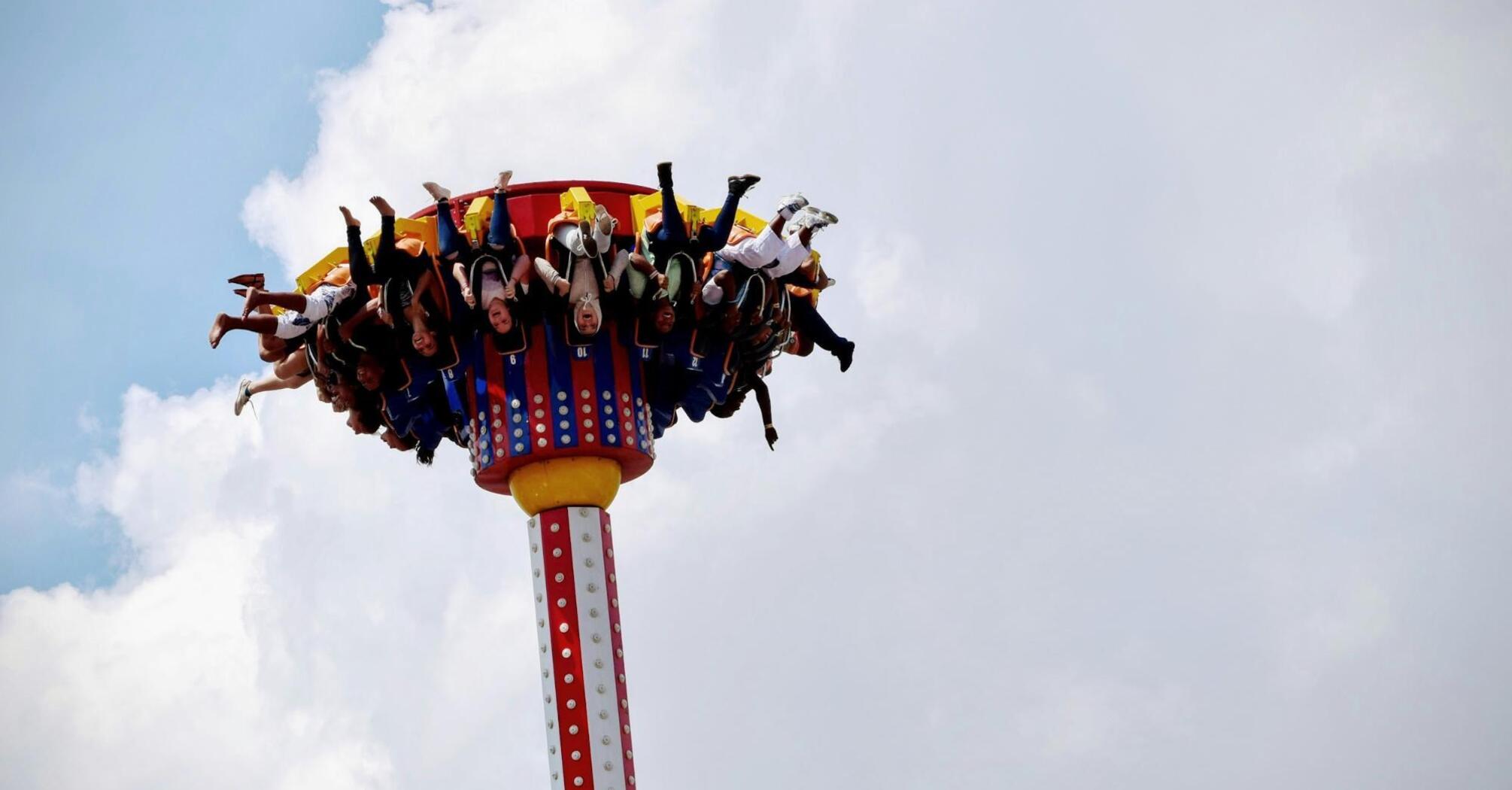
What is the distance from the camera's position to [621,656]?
897 inches

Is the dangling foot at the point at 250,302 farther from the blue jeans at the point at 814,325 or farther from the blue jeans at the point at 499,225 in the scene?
the blue jeans at the point at 814,325

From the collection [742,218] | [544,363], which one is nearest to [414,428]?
[544,363]

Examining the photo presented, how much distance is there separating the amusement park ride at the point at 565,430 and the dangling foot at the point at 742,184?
31.0 inches

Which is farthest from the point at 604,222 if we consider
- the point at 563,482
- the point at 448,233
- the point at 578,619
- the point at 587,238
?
the point at 578,619

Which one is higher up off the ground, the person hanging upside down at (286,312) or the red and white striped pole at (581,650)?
the person hanging upside down at (286,312)

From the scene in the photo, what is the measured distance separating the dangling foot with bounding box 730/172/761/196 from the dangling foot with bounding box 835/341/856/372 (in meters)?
2.44

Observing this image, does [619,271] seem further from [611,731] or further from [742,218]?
[611,731]

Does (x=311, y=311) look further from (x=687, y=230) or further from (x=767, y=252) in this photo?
(x=767, y=252)

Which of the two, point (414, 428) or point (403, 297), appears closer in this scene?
point (403, 297)

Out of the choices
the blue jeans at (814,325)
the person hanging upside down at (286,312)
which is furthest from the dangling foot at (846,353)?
the person hanging upside down at (286,312)

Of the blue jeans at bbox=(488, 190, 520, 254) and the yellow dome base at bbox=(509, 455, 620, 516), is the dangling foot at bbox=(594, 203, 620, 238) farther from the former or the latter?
the yellow dome base at bbox=(509, 455, 620, 516)

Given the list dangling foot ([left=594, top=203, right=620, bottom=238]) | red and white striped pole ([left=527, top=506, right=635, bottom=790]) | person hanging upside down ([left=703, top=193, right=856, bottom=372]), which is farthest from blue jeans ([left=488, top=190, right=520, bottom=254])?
red and white striped pole ([left=527, top=506, right=635, bottom=790])

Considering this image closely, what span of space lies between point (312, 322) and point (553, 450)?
2.45 metres

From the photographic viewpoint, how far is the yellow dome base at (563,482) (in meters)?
23.1
